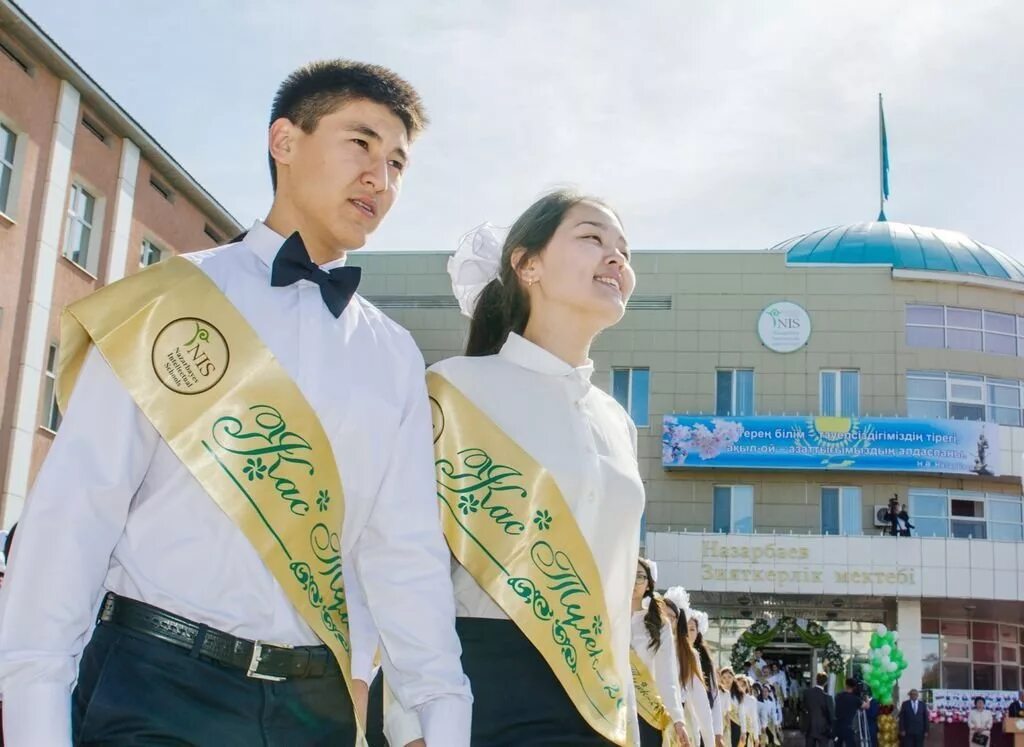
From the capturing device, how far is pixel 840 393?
35688mm

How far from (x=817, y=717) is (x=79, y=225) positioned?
15.1 meters

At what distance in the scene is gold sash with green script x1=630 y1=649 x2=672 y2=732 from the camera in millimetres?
4555

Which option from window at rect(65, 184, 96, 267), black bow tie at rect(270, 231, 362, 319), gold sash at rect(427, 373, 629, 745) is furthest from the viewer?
window at rect(65, 184, 96, 267)

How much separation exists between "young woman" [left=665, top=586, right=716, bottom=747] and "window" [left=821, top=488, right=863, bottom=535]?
25.4 m

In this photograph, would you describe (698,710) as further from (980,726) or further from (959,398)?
(959,398)

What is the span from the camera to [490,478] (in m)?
3.36

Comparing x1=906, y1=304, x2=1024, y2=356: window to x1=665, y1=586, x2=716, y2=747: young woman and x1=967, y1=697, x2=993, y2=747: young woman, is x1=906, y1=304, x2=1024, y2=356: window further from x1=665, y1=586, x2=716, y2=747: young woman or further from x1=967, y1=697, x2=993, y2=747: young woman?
x1=665, y1=586, x2=716, y2=747: young woman

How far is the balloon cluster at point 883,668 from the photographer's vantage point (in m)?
28.7

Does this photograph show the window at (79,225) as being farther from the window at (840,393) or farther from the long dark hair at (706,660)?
the window at (840,393)

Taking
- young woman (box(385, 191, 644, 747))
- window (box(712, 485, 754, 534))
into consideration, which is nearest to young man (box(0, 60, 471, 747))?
young woman (box(385, 191, 644, 747))

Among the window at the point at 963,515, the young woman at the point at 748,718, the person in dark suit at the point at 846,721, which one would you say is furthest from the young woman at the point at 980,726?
the young woman at the point at 748,718

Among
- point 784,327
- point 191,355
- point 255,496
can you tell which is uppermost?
point 784,327

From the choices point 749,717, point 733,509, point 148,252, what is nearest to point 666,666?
point 749,717

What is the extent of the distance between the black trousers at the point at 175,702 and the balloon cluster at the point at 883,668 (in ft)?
91.6
